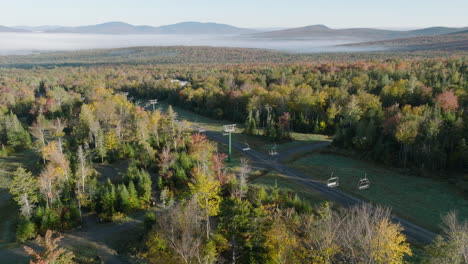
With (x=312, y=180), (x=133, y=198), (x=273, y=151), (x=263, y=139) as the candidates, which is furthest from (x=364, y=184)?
(x=133, y=198)

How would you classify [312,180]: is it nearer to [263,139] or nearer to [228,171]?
[228,171]

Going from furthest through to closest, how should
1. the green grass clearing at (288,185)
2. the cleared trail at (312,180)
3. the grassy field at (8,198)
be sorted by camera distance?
the green grass clearing at (288,185), the grassy field at (8,198), the cleared trail at (312,180)

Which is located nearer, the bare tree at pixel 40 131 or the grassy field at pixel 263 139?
the bare tree at pixel 40 131

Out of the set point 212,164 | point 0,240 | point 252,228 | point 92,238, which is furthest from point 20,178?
point 252,228

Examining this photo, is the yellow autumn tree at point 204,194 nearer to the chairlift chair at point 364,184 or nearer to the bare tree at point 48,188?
the bare tree at point 48,188

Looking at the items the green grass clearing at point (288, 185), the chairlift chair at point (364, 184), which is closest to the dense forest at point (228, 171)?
the green grass clearing at point (288, 185)

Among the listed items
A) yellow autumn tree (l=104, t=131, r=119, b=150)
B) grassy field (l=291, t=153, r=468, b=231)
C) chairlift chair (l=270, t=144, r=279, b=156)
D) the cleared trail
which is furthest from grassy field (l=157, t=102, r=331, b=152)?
yellow autumn tree (l=104, t=131, r=119, b=150)

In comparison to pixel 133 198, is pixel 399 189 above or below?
below
